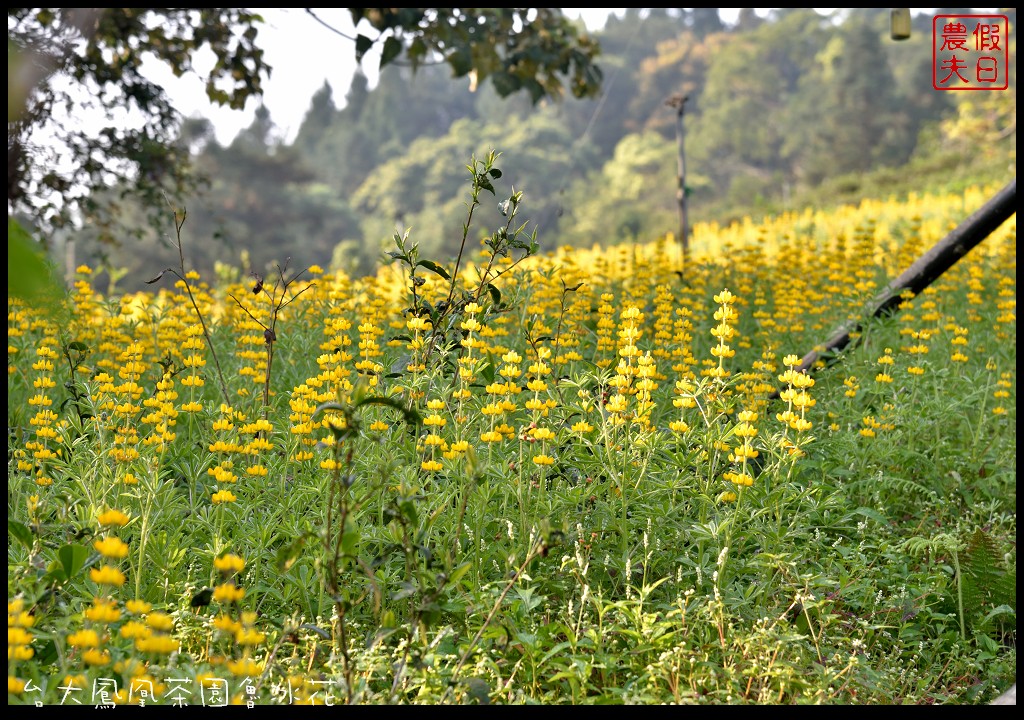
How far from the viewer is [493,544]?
8.17ft

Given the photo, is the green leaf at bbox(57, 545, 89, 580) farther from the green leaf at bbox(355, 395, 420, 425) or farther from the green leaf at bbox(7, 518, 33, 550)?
the green leaf at bbox(355, 395, 420, 425)

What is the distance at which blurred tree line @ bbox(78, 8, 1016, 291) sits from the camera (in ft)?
104

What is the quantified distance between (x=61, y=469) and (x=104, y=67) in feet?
14.3

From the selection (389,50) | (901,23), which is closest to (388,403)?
(901,23)

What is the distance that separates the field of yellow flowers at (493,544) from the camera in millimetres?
1938

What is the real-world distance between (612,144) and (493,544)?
146ft

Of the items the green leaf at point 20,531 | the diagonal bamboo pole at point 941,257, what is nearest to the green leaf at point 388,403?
the green leaf at point 20,531

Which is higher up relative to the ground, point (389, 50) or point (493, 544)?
point (389, 50)

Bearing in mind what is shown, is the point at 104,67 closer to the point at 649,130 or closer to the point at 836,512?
the point at 836,512

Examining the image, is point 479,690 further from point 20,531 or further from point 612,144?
point 612,144

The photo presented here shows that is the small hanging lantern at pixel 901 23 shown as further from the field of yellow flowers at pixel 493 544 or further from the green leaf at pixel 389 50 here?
the green leaf at pixel 389 50

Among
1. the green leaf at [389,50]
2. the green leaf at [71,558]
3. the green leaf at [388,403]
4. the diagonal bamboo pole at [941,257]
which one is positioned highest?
the green leaf at [389,50]

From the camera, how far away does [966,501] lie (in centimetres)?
340

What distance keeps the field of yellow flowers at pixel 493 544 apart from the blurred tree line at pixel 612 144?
1968 cm
